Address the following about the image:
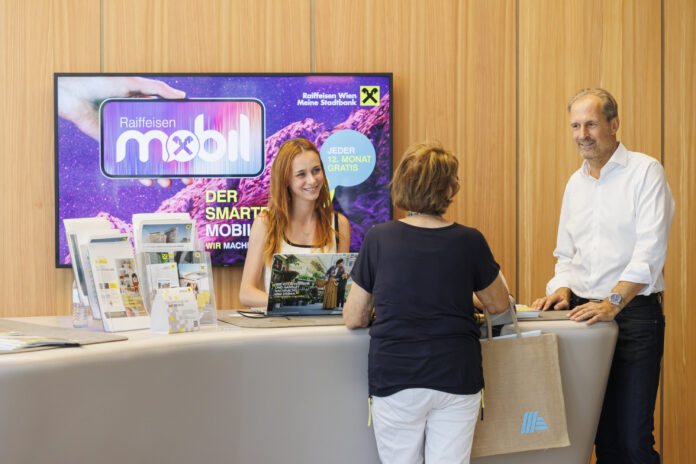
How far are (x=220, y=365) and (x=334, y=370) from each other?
373 millimetres

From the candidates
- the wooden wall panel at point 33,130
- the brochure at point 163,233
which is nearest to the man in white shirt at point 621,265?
the brochure at point 163,233

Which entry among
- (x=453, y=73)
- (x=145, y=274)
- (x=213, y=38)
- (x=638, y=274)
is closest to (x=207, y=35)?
(x=213, y=38)

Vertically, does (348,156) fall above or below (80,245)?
above

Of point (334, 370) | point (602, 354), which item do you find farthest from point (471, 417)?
point (602, 354)

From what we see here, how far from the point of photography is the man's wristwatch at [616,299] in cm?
240

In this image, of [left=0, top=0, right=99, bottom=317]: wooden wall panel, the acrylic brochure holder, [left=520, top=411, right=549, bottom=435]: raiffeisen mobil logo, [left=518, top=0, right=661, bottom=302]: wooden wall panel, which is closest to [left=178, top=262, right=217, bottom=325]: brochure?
the acrylic brochure holder

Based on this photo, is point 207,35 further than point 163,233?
Yes

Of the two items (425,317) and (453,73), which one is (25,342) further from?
(453,73)

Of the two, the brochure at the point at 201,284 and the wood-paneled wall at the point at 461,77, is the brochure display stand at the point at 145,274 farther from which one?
the wood-paneled wall at the point at 461,77

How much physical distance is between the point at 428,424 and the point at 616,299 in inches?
34.1

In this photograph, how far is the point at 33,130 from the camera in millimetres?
4020

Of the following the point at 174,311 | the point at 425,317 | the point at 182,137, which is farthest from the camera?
the point at 182,137

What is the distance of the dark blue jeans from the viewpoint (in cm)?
249

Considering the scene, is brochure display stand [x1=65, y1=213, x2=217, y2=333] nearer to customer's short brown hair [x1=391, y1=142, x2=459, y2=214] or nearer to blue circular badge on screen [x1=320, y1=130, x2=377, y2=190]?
customer's short brown hair [x1=391, y1=142, x2=459, y2=214]
